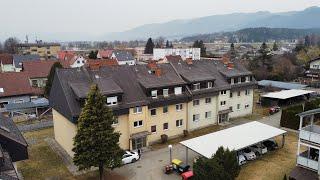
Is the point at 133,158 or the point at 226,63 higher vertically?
the point at 226,63

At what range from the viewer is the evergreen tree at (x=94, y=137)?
2869cm

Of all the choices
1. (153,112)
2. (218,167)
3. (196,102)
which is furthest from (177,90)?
(218,167)

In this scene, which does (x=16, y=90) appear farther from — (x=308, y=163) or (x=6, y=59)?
(x=308, y=163)

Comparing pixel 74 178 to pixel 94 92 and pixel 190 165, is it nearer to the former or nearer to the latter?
pixel 94 92

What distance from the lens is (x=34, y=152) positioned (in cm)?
3875

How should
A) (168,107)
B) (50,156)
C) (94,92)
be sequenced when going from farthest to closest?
(168,107) < (50,156) < (94,92)

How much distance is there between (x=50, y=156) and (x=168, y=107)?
1709 centimetres

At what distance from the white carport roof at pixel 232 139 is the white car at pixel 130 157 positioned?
6142 mm


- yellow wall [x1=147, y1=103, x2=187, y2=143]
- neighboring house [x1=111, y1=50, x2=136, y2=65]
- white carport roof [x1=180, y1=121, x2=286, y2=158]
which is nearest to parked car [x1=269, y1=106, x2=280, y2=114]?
white carport roof [x1=180, y1=121, x2=286, y2=158]

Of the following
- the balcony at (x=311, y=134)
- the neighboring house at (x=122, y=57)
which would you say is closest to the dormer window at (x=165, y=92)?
the balcony at (x=311, y=134)

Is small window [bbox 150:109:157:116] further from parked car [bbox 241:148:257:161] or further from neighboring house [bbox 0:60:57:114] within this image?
neighboring house [bbox 0:60:57:114]

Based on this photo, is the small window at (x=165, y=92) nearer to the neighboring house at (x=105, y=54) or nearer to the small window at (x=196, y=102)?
the small window at (x=196, y=102)

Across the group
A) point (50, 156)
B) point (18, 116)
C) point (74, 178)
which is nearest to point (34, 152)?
point (50, 156)

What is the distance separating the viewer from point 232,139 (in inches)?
1372
